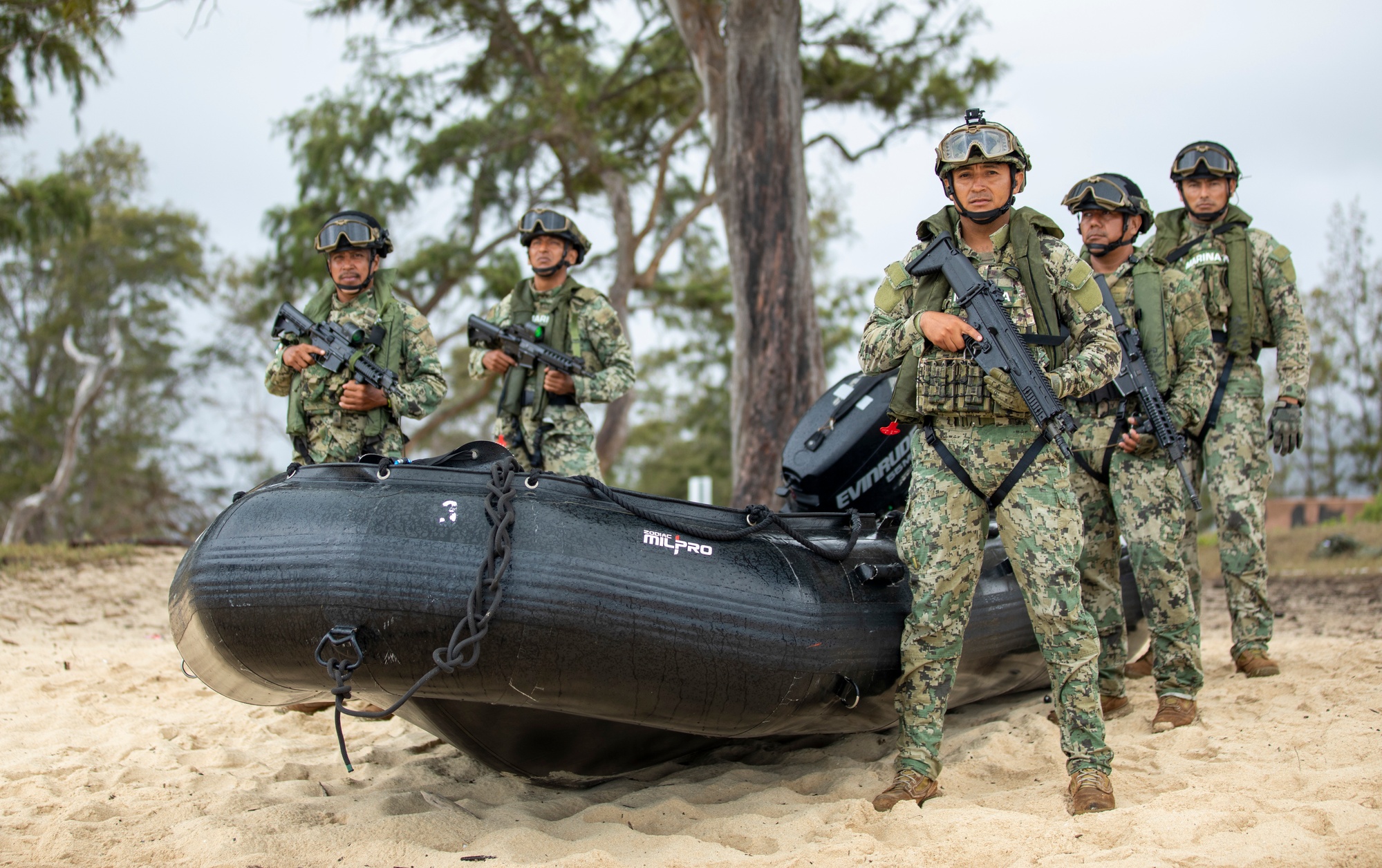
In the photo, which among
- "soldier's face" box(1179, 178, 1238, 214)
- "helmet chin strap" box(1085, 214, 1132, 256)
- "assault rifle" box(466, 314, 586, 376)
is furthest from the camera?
"assault rifle" box(466, 314, 586, 376)

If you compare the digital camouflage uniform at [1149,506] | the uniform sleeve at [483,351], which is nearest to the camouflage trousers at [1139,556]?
the digital camouflage uniform at [1149,506]

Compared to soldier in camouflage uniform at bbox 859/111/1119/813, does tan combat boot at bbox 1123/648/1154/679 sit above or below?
below

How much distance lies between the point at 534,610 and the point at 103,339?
25.9m

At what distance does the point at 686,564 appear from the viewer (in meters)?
3.31

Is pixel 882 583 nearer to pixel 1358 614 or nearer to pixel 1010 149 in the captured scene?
pixel 1010 149

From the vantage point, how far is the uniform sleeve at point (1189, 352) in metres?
4.61

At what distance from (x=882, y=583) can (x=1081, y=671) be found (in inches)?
27.7

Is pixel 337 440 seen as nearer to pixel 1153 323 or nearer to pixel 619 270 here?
pixel 1153 323

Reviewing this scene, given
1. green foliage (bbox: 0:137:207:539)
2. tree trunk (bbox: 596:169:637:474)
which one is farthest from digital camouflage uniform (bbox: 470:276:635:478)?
green foliage (bbox: 0:137:207:539)

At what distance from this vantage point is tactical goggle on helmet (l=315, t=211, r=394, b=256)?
4.82 m

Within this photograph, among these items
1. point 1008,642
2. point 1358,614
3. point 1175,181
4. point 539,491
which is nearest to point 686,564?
point 539,491

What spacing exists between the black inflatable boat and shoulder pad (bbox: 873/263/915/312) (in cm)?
84

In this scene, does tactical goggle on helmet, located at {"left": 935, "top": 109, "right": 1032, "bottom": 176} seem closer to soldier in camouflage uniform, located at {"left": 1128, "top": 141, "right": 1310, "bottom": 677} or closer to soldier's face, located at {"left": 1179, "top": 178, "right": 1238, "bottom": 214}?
soldier in camouflage uniform, located at {"left": 1128, "top": 141, "right": 1310, "bottom": 677}

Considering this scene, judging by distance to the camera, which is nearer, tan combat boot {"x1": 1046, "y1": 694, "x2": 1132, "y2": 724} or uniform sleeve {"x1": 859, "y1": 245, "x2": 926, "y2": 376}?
uniform sleeve {"x1": 859, "y1": 245, "x2": 926, "y2": 376}
